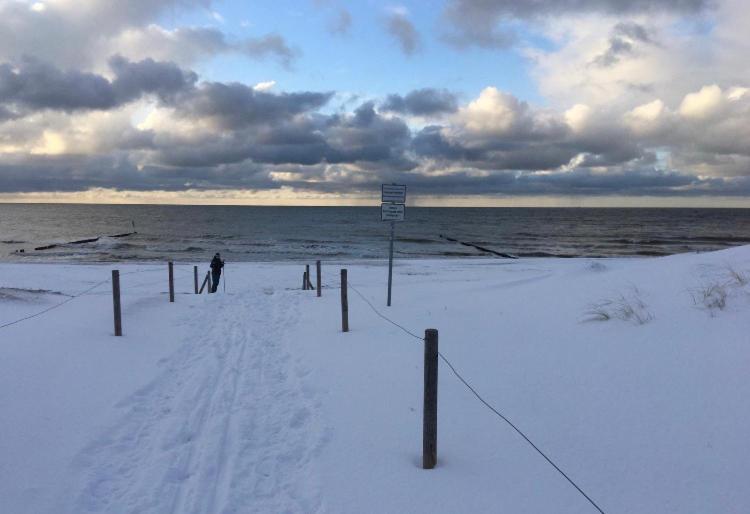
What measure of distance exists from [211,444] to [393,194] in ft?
27.5

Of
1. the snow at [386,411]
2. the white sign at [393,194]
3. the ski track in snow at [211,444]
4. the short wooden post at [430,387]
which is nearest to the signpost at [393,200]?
the white sign at [393,194]

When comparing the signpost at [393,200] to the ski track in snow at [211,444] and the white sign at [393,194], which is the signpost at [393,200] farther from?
the ski track in snow at [211,444]

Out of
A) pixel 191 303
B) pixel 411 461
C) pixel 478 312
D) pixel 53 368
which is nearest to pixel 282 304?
pixel 191 303

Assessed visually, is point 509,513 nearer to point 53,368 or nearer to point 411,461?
point 411,461

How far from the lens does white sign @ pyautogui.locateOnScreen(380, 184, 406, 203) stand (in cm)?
1255

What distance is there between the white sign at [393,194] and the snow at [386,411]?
317cm

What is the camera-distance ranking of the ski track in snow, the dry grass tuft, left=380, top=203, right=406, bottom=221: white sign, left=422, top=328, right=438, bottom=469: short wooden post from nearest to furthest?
the ski track in snow → left=422, top=328, right=438, bottom=469: short wooden post → the dry grass tuft → left=380, top=203, right=406, bottom=221: white sign

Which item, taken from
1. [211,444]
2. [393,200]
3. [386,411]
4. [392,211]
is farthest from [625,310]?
[211,444]

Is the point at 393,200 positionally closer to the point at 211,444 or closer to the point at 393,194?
the point at 393,194

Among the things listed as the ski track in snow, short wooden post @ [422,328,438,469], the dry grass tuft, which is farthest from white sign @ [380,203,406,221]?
short wooden post @ [422,328,438,469]

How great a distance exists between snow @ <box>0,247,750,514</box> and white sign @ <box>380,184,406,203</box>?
10.4 feet

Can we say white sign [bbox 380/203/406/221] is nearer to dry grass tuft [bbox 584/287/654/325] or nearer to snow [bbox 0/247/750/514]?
snow [bbox 0/247/750/514]

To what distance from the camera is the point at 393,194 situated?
12594mm

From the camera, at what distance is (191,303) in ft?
49.3
